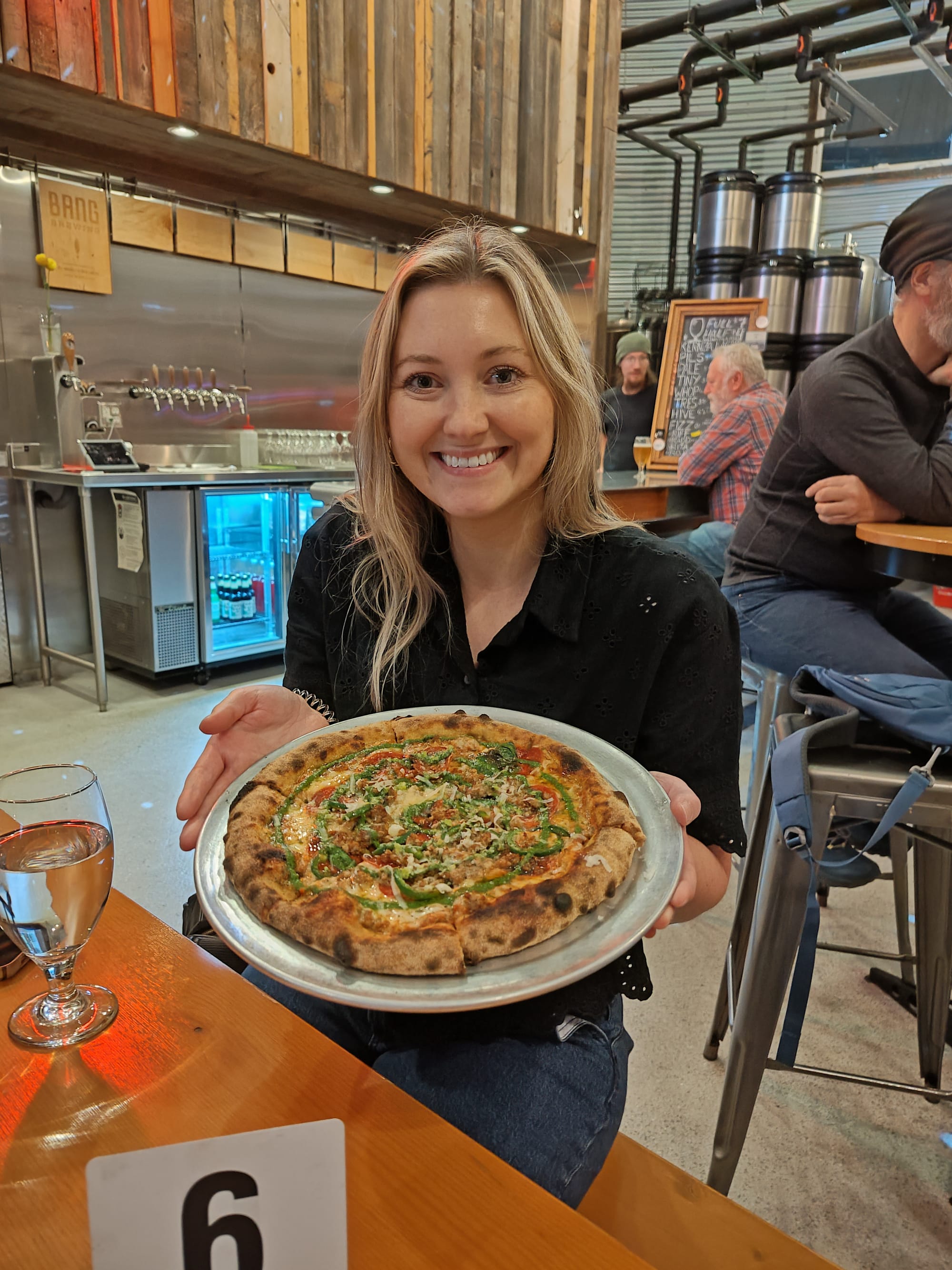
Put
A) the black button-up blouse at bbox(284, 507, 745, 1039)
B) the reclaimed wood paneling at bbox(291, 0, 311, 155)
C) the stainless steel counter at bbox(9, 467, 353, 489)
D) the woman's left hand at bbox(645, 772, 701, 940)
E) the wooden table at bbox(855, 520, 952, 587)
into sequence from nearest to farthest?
the woman's left hand at bbox(645, 772, 701, 940) < the black button-up blouse at bbox(284, 507, 745, 1039) < the wooden table at bbox(855, 520, 952, 587) < the stainless steel counter at bbox(9, 467, 353, 489) < the reclaimed wood paneling at bbox(291, 0, 311, 155)

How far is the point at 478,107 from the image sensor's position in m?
5.11

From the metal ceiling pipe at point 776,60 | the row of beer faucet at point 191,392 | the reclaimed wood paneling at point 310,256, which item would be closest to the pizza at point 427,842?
the row of beer faucet at point 191,392

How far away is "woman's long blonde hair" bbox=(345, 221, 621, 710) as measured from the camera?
1.31 meters

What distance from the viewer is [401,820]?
40.0 inches

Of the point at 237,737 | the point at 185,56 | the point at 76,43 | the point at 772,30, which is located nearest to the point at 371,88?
the point at 185,56

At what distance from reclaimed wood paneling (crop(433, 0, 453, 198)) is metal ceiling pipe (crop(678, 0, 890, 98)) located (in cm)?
243

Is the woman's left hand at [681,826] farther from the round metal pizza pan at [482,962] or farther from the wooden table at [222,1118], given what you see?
the wooden table at [222,1118]

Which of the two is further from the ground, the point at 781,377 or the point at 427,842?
→ the point at 781,377

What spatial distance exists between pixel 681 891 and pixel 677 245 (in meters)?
9.35

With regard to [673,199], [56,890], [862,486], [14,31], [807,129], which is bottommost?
[56,890]

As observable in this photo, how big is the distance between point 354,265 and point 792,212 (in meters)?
3.65

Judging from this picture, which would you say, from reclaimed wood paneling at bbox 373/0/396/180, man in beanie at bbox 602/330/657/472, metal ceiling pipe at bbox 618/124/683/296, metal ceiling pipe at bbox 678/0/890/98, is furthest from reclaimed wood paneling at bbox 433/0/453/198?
metal ceiling pipe at bbox 618/124/683/296

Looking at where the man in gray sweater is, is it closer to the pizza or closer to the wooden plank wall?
the pizza

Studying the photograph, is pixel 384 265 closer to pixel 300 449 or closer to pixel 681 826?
pixel 300 449
